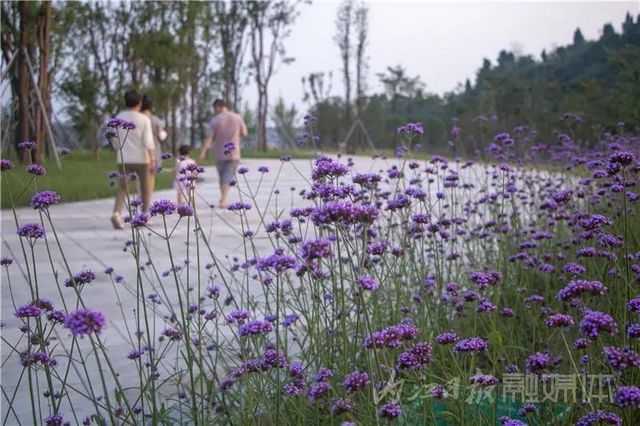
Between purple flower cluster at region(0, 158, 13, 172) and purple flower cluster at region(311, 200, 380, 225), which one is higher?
purple flower cluster at region(0, 158, 13, 172)

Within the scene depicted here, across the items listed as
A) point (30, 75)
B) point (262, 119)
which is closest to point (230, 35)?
point (262, 119)

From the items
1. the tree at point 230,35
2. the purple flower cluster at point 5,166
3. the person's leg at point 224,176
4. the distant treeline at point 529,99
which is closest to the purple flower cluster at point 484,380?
the purple flower cluster at point 5,166

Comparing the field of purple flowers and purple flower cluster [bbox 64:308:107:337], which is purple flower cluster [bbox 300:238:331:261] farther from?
→ purple flower cluster [bbox 64:308:107:337]

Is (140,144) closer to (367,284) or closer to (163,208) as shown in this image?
(163,208)

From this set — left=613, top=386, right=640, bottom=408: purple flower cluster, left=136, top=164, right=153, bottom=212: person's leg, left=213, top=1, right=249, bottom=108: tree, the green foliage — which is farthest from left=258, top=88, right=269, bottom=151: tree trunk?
left=613, top=386, right=640, bottom=408: purple flower cluster

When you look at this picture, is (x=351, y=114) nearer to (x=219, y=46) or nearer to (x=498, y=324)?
(x=219, y=46)

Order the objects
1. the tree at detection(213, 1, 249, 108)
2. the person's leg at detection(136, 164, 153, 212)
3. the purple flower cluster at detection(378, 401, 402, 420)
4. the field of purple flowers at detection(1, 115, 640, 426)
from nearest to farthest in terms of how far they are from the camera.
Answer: the purple flower cluster at detection(378, 401, 402, 420), the field of purple flowers at detection(1, 115, 640, 426), the person's leg at detection(136, 164, 153, 212), the tree at detection(213, 1, 249, 108)

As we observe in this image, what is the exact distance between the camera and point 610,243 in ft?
7.38

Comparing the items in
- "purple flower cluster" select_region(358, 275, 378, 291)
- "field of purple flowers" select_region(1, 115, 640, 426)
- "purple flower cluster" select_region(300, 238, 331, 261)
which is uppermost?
"purple flower cluster" select_region(300, 238, 331, 261)

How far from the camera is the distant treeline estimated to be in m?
8.89

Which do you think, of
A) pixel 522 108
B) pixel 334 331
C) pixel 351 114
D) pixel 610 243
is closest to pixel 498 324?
pixel 610 243

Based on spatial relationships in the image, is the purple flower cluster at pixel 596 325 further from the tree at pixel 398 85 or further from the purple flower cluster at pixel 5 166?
the tree at pixel 398 85

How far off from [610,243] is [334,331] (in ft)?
3.32

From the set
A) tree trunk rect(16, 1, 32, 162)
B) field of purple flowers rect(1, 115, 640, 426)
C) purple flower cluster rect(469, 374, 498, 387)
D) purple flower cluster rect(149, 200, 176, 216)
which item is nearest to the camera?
field of purple flowers rect(1, 115, 640, 426)
